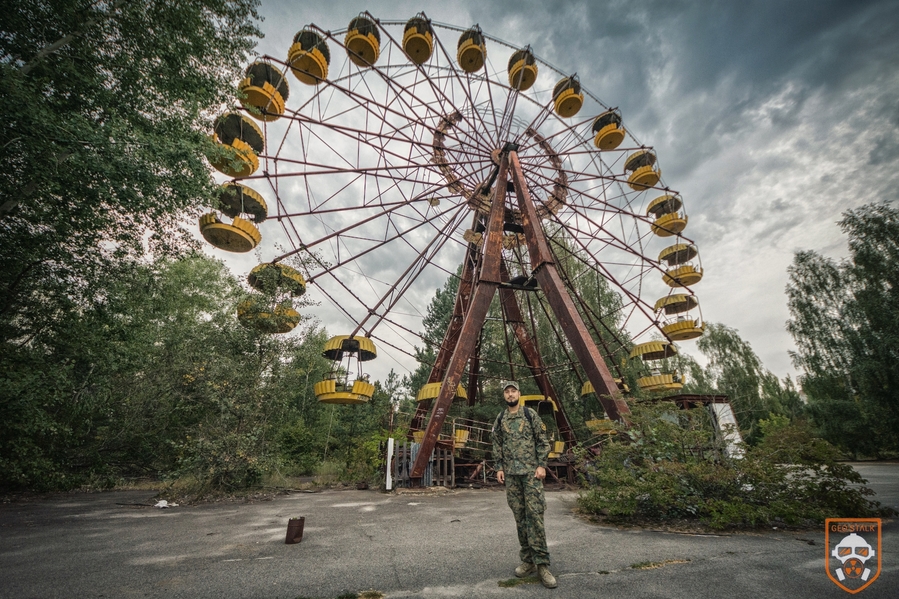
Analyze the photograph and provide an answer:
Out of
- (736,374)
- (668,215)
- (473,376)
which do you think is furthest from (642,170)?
(736,374)

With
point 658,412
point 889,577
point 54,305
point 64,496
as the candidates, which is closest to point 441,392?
point 658,412

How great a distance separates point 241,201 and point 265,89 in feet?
10.5

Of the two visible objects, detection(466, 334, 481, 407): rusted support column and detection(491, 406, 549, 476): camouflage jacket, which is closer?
detection(491, 406, 549, 476): camouflage jacket

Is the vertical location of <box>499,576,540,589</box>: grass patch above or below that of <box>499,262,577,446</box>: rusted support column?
below

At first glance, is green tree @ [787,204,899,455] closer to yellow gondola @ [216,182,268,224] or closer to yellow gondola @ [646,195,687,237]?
yellow gondola @ [646,195,687,237]

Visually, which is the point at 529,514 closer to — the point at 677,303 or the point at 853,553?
the point at 853,553

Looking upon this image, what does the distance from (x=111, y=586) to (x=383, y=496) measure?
698 cm

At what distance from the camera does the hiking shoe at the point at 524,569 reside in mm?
3195

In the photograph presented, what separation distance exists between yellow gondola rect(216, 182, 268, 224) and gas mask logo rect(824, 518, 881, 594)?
12467 millimetres

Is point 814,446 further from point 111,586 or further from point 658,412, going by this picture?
point 111,586

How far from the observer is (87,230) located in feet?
22.2

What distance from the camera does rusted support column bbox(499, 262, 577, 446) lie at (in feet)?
44.1

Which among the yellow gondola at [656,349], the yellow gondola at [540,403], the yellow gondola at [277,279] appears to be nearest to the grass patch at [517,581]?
the yellow gondola at [540,403]

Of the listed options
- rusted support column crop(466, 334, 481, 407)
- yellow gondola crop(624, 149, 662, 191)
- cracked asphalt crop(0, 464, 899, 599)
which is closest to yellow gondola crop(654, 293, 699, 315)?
yellow gondola crop(624, 149, 662, 191)
